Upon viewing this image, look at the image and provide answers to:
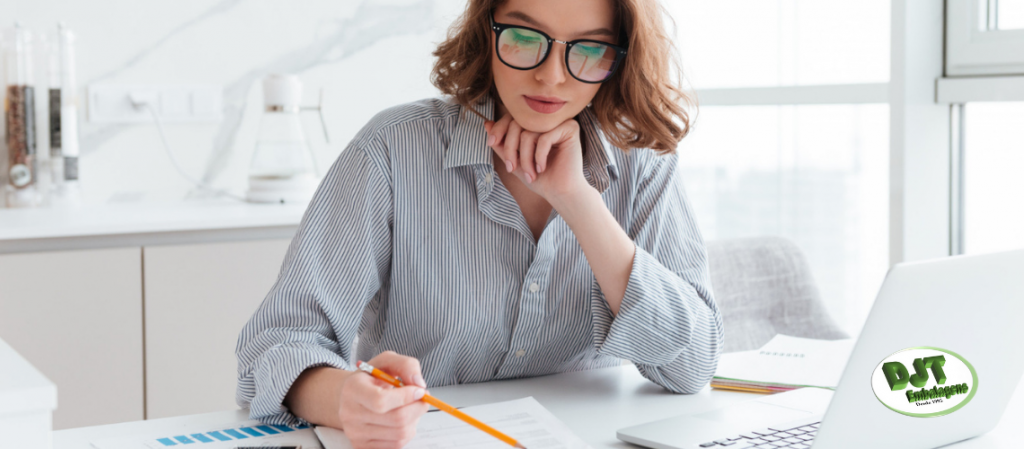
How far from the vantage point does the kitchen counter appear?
1.90 meters

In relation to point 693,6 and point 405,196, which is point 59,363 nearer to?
point 405,196

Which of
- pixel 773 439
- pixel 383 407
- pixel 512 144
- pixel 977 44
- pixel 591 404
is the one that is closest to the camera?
pixel 383 407

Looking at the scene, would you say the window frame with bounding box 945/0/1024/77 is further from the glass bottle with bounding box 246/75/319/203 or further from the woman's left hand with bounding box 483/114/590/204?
the glass bottle with bounding box 246/75/319/203

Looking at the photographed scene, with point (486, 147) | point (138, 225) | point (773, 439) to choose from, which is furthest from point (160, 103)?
point (773, 439)

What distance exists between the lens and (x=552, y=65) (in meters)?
1.12

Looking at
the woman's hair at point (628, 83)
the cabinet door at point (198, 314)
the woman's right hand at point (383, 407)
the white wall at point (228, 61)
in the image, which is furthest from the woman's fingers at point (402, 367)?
the white wall at point (228, 61)

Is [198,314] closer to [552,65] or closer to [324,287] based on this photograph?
[324,287]

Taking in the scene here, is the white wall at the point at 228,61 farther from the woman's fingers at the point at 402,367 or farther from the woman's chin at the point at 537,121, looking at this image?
the woman's fingers at the point at 402,367

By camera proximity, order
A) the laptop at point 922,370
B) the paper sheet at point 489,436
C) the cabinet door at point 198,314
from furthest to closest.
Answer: the cabinet door at point 198,314, the paper sheet at point 489,436, the laptop at point 922,370

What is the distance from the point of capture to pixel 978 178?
2.03 m

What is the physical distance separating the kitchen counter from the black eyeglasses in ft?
3.85

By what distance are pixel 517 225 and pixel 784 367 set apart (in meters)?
0.42

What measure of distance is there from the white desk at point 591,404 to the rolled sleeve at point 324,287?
75 mm

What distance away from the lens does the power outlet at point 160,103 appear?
2355mm
